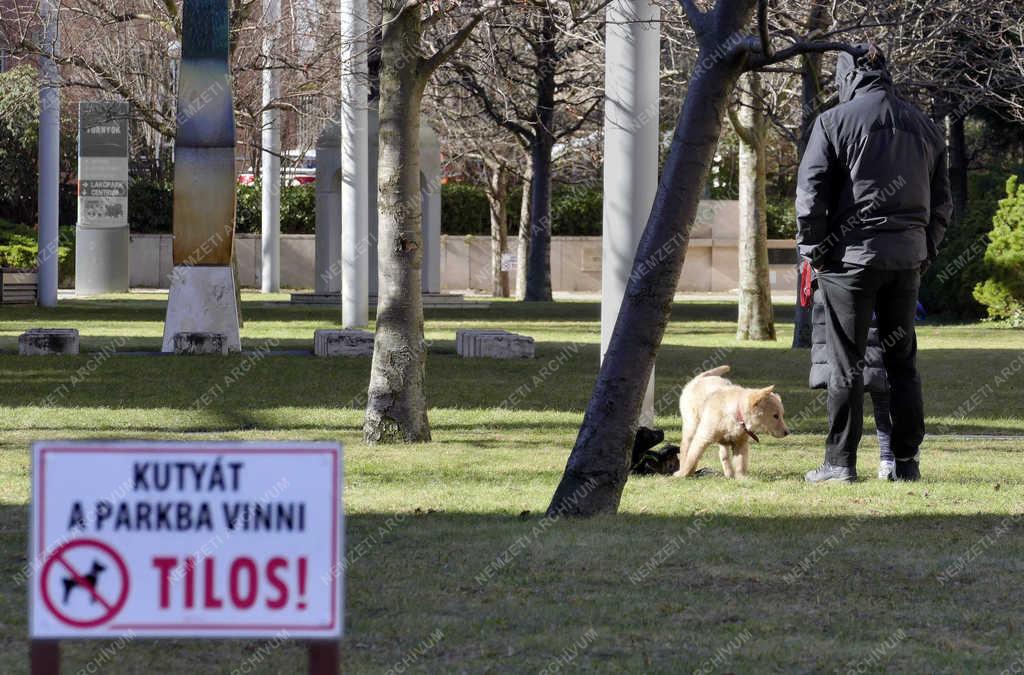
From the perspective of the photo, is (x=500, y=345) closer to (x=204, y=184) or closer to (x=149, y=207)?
(x=204, y=184)

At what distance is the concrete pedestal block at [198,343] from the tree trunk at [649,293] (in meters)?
12.0

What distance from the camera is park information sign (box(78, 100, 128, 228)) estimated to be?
37531 mm

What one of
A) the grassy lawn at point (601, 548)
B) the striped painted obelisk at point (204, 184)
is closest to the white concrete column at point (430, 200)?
the striped painted obelisk at point (204, 184)

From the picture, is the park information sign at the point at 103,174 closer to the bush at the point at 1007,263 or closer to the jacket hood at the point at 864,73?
the bush at the point at 1007,263

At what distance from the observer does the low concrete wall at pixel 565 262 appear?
151 ft

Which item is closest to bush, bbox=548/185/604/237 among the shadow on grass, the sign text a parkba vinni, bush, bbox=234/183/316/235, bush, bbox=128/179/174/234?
bush, bbox=234/183/316/235

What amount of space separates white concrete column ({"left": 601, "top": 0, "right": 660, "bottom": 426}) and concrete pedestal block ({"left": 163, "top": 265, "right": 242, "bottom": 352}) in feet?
28.0

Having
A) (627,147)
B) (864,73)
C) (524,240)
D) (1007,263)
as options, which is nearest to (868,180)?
(864,73)

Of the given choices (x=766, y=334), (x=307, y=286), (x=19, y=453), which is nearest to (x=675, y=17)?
(x=766, y=334)

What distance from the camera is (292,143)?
5697 cm

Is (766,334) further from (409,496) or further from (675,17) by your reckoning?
(409,496)

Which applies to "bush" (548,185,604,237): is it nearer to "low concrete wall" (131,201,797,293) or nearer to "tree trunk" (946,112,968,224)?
"low concrete wall" (131,201,797,293)

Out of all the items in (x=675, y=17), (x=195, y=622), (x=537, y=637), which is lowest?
(x=537, y=637)

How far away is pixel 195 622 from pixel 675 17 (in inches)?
699
